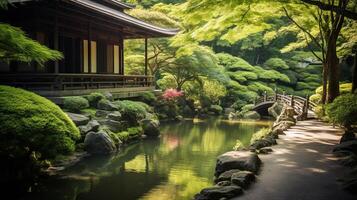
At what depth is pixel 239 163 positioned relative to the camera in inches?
362

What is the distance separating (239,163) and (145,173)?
4340mm

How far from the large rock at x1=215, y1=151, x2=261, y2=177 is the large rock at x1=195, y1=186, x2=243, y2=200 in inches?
55.7

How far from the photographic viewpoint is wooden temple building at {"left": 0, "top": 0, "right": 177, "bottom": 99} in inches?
673

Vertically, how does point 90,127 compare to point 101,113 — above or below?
below

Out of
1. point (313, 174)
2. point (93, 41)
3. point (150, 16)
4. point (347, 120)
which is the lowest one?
point (313, 174)

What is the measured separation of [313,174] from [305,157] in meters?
1.85

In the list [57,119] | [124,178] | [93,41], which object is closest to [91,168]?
[124,178]

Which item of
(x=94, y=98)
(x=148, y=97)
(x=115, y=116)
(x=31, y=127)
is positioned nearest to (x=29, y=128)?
(x=31, y=127)

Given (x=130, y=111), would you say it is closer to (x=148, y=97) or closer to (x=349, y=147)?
(x=148, y=97)

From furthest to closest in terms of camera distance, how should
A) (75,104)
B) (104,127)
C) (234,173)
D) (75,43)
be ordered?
(75,43), (75,104), (104,127), (234,173)

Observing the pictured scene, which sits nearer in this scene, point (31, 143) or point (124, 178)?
point (31, 143)

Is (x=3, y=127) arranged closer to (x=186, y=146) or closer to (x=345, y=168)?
(x=345, y=168)

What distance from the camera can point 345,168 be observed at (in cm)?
895

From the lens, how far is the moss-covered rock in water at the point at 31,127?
9227mm
